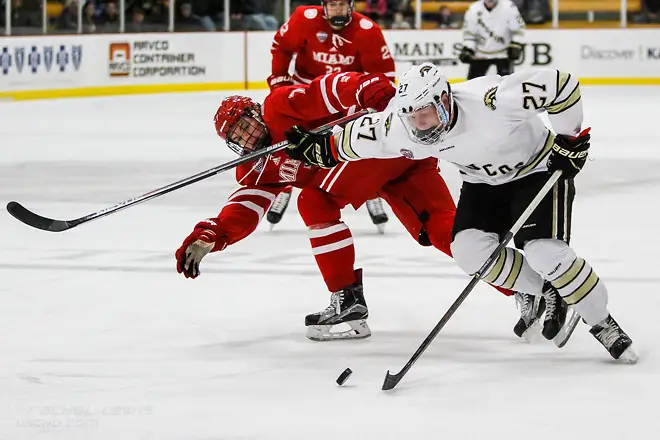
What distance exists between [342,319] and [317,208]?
345 millimetres

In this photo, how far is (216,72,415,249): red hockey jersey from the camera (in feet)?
12.7

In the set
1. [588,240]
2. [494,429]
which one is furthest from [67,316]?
[588,240]

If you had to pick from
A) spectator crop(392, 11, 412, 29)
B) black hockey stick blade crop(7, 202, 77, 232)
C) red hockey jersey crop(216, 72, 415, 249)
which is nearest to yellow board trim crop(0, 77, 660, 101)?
spectator crop(392, 11, 412, 29)

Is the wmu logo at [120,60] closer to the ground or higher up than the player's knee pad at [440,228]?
higher up

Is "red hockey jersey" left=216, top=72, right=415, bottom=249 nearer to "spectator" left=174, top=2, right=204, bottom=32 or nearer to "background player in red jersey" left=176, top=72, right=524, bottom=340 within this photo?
"background player in red jersey" left=176, top=72, right=524, bottom=340

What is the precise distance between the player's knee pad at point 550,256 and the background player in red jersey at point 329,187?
0.47m

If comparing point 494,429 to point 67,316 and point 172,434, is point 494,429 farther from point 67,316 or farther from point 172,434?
point 67,316

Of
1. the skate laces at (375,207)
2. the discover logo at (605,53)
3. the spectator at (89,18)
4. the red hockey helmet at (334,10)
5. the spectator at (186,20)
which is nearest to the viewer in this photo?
the skate laces at (375,207)

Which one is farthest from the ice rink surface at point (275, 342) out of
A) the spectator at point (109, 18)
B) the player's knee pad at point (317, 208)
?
the spectator at point (109, 18)

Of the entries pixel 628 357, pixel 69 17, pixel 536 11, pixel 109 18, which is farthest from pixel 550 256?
pixel 536 11

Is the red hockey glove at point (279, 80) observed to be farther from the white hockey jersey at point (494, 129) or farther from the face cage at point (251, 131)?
the white hockey jersey at point (494, 129)

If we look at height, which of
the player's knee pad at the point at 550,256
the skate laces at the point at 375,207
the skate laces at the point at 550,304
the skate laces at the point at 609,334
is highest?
the player's knee pad at the point at 550,256

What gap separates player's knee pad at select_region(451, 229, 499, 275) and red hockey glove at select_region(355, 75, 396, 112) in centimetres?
53

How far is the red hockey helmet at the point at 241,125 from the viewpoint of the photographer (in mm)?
3789
